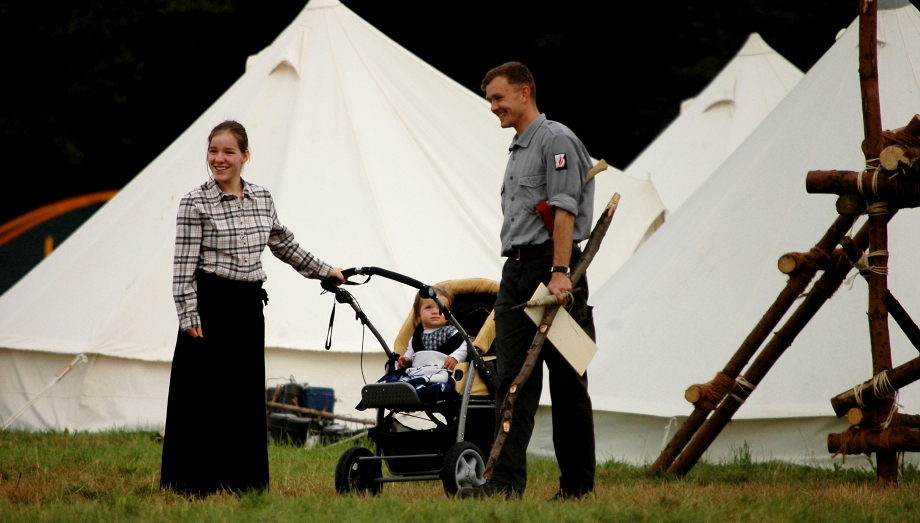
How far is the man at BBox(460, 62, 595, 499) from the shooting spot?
5.02m

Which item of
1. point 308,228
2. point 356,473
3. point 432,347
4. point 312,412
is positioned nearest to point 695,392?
point 432,347

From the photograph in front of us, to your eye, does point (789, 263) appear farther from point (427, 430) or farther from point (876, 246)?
point (427, 430)

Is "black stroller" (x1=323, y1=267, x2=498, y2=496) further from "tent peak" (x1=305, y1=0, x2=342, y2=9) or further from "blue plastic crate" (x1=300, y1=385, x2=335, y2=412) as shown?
"tent peak" (x1=305, y1=0, x2=342, y2=9)

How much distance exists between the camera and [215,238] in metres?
5.09

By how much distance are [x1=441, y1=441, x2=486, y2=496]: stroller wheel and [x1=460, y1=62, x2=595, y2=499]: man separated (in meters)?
0.06

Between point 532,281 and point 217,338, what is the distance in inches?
47.2

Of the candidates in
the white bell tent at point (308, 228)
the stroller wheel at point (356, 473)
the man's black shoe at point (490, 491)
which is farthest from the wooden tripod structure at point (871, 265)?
the white bell tent at point (308, 228)

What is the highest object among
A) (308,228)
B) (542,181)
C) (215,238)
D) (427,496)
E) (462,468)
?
(308,228)

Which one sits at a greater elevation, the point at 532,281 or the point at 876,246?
the point at 876,246

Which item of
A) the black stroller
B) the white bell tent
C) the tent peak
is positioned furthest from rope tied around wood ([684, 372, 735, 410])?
the tent peak

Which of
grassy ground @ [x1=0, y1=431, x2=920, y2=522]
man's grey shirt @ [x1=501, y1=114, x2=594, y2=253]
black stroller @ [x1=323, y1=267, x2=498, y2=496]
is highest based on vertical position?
man's grey shirt @ [x1=501, y1=114, x2=594, y2=253]

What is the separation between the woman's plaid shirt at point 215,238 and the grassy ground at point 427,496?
2.55ft

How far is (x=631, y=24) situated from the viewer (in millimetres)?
21812

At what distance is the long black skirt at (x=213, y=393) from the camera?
510cm
